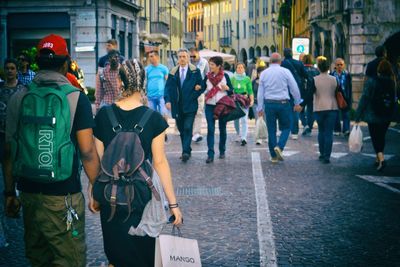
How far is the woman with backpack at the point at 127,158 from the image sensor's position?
495cm

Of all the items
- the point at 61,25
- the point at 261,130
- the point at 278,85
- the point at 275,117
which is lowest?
the point at 261,130

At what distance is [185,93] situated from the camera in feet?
47.1

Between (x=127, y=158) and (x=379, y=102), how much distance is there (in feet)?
28.8

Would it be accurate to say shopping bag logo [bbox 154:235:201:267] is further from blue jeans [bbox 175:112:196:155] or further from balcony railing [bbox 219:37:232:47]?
balcony railing [bbox 219:37:232:47]

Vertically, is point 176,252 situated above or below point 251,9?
below

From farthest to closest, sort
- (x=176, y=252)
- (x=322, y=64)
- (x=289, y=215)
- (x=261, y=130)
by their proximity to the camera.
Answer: (x=261, y=130), (x=322, y=64), (x=289, y=215), (x=176, y=252)

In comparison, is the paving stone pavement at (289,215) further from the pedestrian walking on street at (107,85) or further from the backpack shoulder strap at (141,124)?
the backpack shoulder strap at (141,124)

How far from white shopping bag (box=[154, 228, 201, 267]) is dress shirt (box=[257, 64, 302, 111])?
943cm

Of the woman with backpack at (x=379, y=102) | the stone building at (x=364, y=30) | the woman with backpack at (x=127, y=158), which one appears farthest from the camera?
the stone building at (x=364, y=30)

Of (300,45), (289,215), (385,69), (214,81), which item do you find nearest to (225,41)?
(300,45)

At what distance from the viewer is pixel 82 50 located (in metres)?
38.8

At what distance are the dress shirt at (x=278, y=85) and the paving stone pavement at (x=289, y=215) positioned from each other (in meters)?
1.12

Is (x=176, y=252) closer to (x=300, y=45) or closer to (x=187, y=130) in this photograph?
(x=187, y=130)

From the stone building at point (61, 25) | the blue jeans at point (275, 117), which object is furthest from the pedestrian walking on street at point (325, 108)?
the stone building at point (61, 25)
